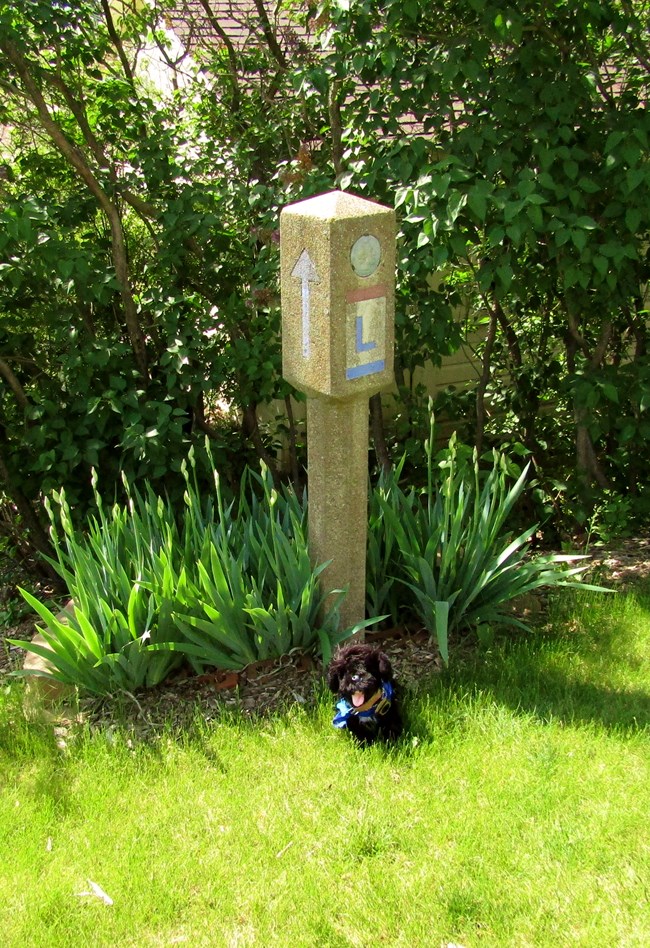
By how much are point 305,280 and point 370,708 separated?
146 cm

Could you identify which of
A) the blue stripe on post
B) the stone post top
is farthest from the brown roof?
the blue stripe on post

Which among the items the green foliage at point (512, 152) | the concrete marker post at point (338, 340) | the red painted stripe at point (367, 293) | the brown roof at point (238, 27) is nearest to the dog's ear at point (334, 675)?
the concrete marker post at point (338, 340)

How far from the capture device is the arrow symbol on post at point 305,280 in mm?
3197

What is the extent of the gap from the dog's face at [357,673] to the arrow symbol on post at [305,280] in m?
1.05

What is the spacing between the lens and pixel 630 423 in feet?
15.5

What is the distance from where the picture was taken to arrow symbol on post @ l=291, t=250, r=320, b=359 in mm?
3197

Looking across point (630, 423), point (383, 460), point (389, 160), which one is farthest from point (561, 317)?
point (389, 160)

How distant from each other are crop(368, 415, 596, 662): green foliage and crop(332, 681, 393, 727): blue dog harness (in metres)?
0.54

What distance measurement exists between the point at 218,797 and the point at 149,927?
1.75 feet

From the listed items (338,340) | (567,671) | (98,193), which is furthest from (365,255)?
(98,193)

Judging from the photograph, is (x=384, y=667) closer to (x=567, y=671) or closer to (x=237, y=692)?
(x=237, y=692)

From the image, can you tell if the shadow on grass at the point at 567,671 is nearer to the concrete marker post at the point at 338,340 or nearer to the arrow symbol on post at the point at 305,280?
the concrete marker post at the point at 338,340

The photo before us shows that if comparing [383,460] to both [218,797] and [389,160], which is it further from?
[218,797]

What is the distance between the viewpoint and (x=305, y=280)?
10.6 feet
